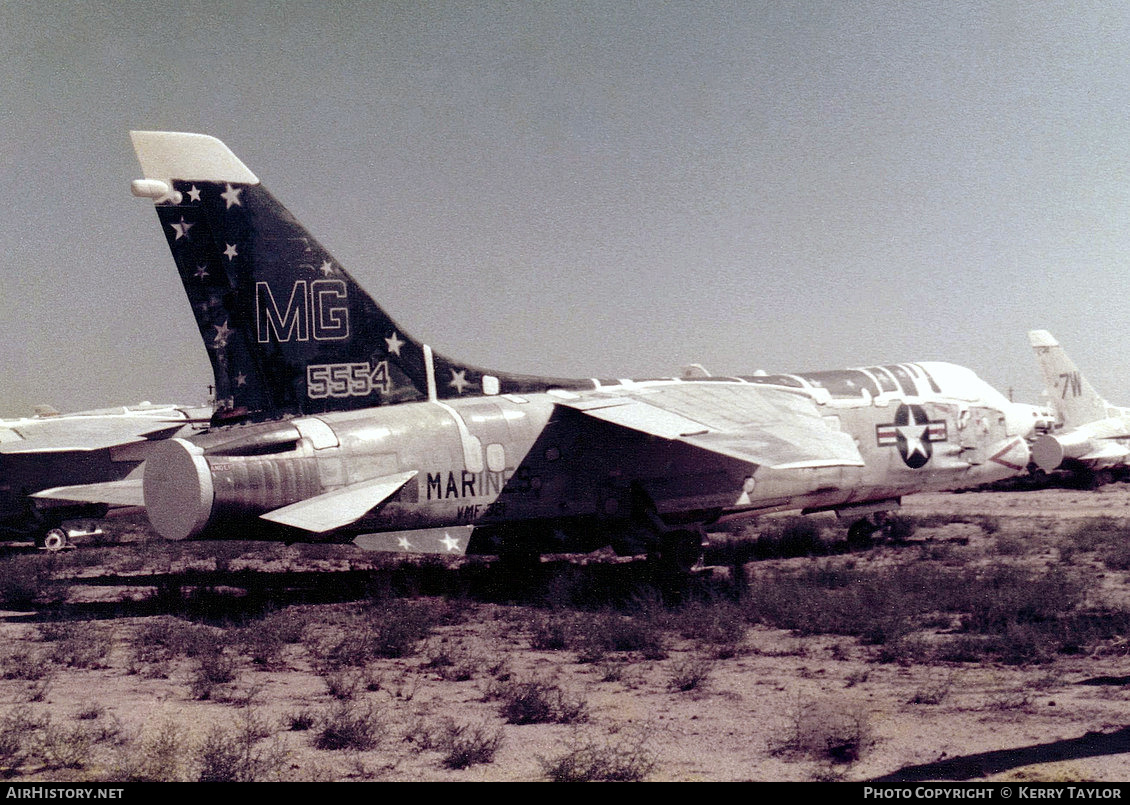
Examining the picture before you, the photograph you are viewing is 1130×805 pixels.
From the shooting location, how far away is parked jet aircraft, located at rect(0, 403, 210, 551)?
22.4 metres

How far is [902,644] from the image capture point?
9906 mm

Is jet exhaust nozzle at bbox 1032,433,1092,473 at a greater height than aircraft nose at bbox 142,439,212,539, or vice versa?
aircraft nose at bbox 142,439,212,539

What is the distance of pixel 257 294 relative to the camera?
13.6 meters

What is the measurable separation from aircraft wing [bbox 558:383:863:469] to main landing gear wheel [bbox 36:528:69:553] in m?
15.5

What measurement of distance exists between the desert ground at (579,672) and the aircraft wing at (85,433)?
5888mm

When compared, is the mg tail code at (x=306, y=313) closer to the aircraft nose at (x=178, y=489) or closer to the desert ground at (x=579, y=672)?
the aircraft nose at (x=178, y=489)

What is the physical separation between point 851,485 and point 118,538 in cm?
1981

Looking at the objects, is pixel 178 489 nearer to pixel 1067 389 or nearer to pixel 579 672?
pixel 579 672

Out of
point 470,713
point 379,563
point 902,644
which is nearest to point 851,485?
point 902,644

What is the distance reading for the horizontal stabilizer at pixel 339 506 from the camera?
36.6 feet

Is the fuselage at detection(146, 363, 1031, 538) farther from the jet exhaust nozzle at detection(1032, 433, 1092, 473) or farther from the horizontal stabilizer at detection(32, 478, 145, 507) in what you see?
the jet exhaust nozzle at detection(1032, 433, 1092, 473)

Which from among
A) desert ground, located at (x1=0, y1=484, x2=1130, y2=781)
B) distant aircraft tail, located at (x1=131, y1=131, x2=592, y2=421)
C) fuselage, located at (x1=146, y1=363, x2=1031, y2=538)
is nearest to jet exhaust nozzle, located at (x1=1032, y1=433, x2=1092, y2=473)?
fuselage, located at (x1=146, y1=363, x2=1031, y2=538)

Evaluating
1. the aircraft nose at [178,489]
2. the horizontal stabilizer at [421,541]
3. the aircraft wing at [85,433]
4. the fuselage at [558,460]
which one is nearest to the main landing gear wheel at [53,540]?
the aircraft wing at [85,433]

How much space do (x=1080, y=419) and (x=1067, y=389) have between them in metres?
1.17
